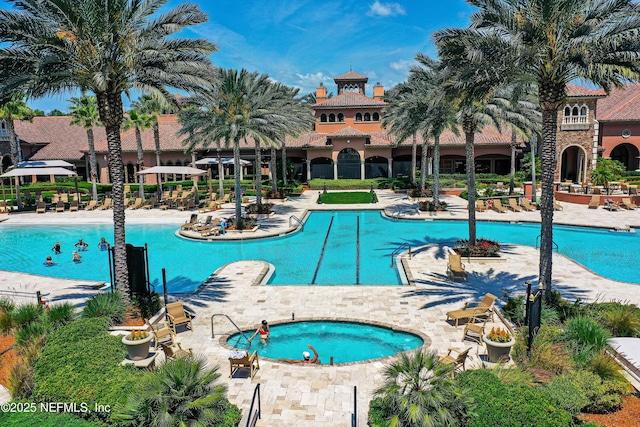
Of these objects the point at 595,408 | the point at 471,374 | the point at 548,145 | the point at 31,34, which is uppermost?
the point at 31,34

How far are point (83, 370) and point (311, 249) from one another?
14693mm

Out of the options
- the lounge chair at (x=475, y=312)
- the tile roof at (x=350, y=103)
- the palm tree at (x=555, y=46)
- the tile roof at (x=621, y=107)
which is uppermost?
the tile roof at (x=350, y=103)

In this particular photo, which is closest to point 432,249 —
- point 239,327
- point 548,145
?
point 548,145

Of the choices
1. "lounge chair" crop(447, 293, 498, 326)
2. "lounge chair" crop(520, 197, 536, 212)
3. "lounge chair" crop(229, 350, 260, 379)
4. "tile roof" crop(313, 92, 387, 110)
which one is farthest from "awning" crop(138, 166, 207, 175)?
"lounge chair" crop(447, 293, 498, 326)

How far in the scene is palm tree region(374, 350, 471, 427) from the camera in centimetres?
662

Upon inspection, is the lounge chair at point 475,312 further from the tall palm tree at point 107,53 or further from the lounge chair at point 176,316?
the tall palm tree at point 107,53

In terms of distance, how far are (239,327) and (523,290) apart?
9.25 meters

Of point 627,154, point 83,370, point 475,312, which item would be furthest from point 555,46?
point 627,154

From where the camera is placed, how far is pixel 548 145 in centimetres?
1216

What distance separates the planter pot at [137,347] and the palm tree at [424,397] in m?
5.29

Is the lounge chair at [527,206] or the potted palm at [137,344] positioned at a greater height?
the lounge chair at [527,206]

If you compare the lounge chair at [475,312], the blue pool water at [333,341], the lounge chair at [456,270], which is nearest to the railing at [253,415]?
the blue pool water at [333,341]

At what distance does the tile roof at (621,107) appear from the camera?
132ft

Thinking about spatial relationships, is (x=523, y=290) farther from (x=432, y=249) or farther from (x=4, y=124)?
(x=4, y=124)
